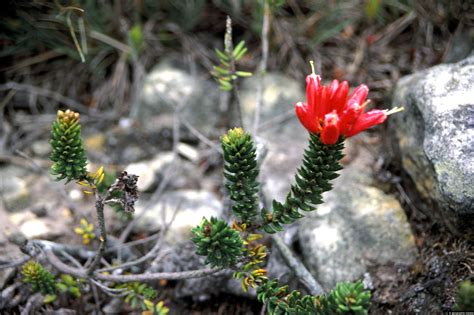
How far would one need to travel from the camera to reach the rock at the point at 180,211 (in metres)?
3.20

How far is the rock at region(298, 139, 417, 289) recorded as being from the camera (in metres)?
2.74

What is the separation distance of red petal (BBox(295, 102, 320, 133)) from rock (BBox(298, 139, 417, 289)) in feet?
3.54

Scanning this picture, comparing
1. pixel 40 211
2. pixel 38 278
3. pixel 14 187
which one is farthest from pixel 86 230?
pixel 14 187

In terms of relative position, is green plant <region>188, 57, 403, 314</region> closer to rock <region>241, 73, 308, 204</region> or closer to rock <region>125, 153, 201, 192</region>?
rock <region>241, 73, 308, 204</region>

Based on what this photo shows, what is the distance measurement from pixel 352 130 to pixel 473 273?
3.24 ft

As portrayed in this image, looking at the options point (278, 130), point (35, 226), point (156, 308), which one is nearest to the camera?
point (156, 308)

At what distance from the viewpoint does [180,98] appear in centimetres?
400

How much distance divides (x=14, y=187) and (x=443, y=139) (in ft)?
9.69

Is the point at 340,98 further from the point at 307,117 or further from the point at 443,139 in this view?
the point at 443,139

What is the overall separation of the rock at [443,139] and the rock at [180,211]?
129 cm

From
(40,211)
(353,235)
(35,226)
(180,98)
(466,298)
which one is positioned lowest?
(466,298)

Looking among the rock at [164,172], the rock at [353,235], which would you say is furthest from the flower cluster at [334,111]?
the rock at [164,172]

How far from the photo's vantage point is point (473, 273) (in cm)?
228

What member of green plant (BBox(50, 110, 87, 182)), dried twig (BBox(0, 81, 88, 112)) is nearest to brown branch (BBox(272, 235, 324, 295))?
green plant (BBox(50, 110, 87, 182))
